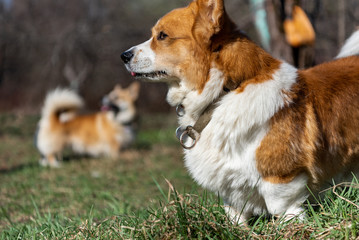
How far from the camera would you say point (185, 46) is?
9.18 feet

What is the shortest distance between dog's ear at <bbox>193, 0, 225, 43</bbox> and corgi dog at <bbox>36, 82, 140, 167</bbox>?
5.59m

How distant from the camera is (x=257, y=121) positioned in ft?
8.32

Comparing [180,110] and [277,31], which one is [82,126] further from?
[180,110]

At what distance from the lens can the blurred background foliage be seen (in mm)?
12031

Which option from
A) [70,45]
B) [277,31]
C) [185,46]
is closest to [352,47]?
[185,46]

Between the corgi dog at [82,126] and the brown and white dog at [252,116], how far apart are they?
546 centimetres

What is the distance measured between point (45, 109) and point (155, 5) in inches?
311

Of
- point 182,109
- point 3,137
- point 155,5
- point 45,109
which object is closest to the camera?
point 182,109

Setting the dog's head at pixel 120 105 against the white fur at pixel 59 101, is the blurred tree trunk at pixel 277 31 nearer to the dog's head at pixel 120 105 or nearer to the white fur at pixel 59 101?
the dog's head at pixel 120 105

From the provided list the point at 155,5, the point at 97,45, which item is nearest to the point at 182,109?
the point at 97,45

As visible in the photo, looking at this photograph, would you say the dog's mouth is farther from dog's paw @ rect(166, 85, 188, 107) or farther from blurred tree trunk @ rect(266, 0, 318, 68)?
blurred tree trunk @ rect(266, 0, 318, 68)

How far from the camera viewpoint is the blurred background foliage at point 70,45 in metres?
12.0

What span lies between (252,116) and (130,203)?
→ 2029mm

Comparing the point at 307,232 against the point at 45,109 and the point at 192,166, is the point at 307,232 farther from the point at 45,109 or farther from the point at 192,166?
the point at 45,109
